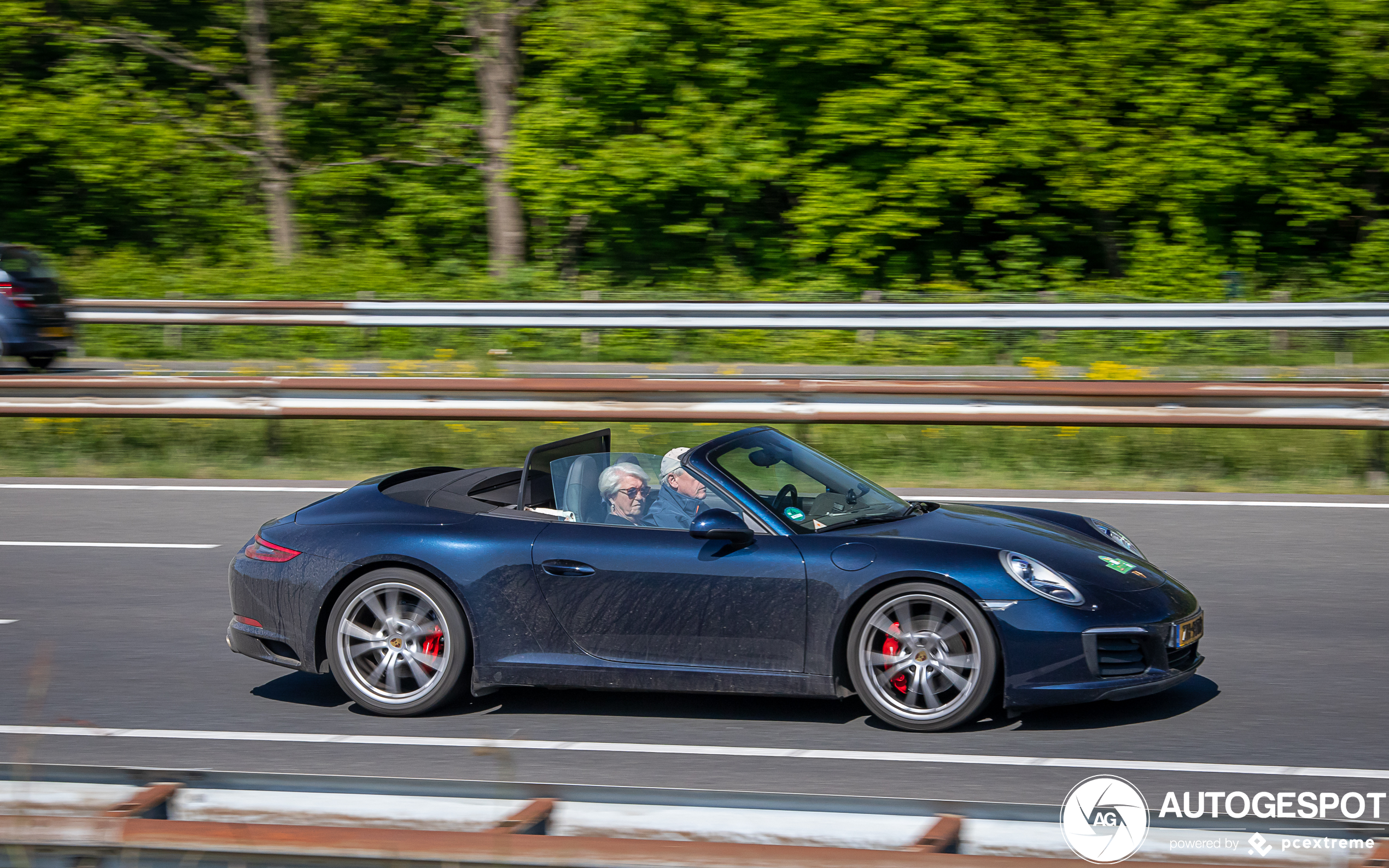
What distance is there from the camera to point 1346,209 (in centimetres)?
2033

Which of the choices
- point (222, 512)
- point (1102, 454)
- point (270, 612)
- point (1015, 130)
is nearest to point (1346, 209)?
point (1015, 130)

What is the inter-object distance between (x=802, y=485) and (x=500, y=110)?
18414 millimetres

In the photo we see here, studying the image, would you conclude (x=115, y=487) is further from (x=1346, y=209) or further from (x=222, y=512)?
(x=1346, y=209)

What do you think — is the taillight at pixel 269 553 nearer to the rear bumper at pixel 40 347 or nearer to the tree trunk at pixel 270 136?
the rear bumper at pixel 40 347

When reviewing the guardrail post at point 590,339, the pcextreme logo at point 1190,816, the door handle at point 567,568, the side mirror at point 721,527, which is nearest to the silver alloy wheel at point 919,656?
the side mirror at point 721,527

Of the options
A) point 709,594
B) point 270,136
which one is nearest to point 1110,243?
point 270,136

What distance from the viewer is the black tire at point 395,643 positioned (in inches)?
221

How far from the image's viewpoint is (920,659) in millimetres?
5234

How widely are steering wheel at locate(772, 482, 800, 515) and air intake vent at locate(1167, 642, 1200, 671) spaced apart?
1.60 metres

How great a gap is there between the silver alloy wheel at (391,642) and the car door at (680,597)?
0.57 metres

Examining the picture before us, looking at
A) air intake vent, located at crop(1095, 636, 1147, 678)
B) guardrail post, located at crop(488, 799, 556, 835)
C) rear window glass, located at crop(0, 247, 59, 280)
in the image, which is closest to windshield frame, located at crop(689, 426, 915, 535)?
air intake vent, located at crop(1095, 636, 1147, 678)

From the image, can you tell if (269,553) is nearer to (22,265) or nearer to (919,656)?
(919,656)

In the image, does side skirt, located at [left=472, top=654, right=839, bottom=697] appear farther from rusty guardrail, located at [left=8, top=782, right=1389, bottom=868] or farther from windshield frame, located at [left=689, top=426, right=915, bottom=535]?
rusty guardrail, located at [left=8, top=782, right=1389, bottom=868]

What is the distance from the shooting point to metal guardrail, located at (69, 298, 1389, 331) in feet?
52.7
